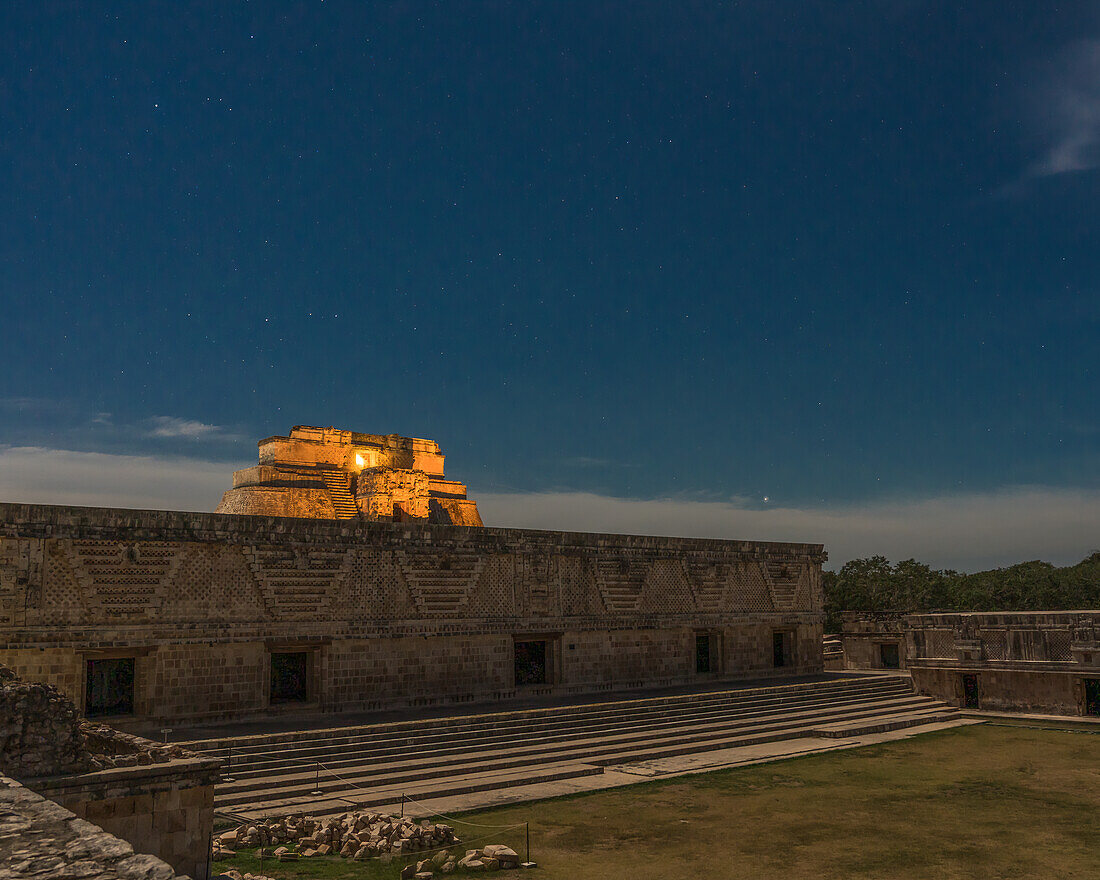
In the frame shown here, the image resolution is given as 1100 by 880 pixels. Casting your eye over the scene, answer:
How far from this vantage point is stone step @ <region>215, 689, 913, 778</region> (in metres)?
15.2

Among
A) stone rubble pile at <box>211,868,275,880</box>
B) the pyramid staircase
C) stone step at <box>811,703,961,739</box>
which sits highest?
the pyramid staircase

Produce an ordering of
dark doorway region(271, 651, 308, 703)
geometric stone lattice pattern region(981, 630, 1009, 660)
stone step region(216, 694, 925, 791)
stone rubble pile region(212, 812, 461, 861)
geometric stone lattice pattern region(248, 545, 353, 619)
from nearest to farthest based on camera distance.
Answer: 1. stone rubble pile region(212, 812, 461, 861)
2. stone step region(216, 694, 925, 791)
3. geometric stone lattice pattern region(248, 545, 353, 619)
4. dark doorway region(271, 651, 308, 703)
5. geometric stone lattice pattern region(981, 630, 1009, 660)

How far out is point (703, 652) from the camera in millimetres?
27453

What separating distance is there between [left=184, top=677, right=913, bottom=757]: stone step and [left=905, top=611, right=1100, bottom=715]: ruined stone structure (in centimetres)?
134

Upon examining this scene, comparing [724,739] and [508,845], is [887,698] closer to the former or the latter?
[724,739]

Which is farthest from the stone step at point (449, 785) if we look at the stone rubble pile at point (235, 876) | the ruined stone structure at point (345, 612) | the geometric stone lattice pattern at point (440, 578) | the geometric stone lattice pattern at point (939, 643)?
the geometric stone lattice pattern at point (939, 643)

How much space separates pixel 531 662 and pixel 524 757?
21.8 feet

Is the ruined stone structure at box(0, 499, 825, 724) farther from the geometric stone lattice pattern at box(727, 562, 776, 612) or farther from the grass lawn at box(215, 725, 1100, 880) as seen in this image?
the grass lawn at box(215, 725, 1100, 880)

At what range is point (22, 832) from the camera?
5328 mm

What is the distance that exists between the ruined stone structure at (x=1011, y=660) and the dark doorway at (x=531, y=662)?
454 inches

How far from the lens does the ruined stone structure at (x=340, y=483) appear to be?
3281 centimetres

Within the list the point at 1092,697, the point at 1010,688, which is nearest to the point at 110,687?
the point at 1010,688

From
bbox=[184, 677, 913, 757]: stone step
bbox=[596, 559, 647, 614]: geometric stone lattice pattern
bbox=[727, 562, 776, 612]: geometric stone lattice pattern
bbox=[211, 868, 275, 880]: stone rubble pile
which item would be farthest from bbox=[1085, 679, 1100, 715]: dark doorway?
bbox=[211, 868, 275, 880]: stone rubble pile

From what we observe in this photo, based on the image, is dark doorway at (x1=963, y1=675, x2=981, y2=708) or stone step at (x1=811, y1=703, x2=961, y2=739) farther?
dark doorway at (x1=963, y1=675, x2=981, y2=708)
